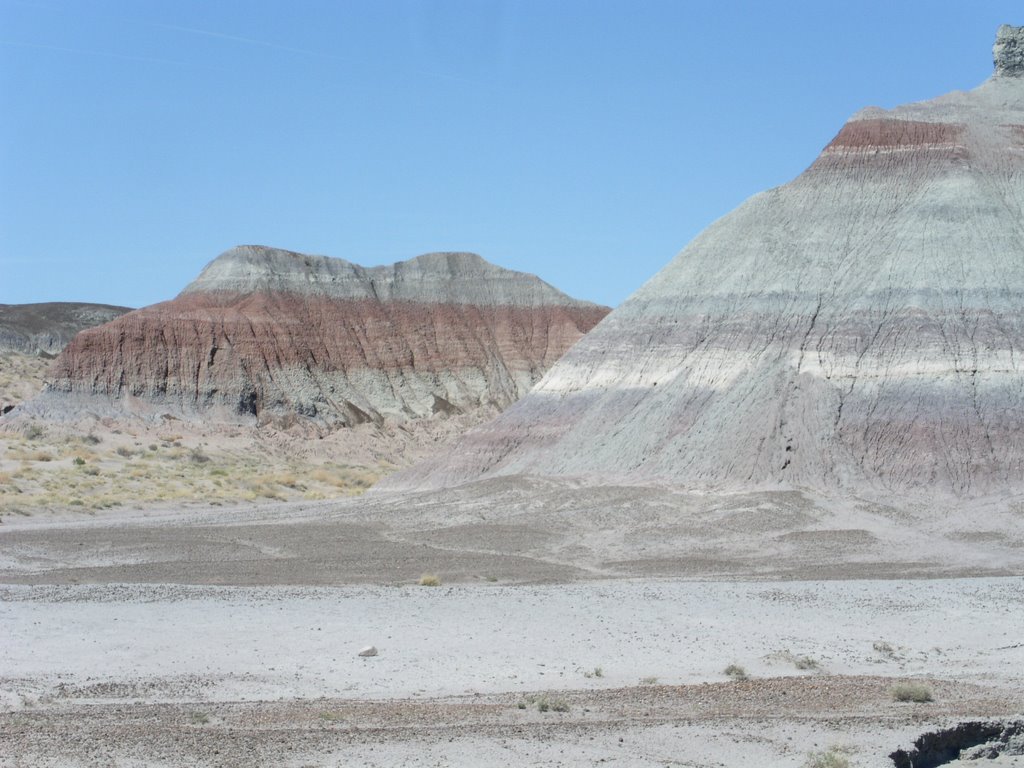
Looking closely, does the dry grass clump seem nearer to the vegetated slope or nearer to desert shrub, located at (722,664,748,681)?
the vegetated slope

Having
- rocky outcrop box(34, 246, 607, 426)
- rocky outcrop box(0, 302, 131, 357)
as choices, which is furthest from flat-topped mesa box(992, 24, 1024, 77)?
rocky outcrop box(0, 302, 131, 357)

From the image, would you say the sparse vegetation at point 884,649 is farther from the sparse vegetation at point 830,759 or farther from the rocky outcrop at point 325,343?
the rocky outcrop at point 325,343

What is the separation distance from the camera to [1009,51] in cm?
5809

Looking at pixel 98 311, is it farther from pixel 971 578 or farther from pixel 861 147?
pixel 971 578

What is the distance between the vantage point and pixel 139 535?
38875 millimetres

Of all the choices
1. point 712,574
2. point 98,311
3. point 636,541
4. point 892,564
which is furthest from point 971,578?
point 98,311

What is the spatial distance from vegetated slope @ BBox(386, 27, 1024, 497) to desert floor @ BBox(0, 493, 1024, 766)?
6.36 metres

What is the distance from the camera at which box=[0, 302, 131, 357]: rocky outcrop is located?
124062mm

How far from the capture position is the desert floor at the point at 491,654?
1430cm

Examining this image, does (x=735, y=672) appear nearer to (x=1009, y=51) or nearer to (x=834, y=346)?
(x=834, y=346)

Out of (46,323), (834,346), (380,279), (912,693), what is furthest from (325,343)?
(912,693)

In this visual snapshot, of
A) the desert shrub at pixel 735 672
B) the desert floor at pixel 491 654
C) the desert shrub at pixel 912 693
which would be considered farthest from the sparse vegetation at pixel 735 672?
the desert shrub at pixel 912 693

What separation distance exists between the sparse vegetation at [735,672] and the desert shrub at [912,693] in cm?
234

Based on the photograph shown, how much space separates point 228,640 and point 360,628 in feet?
7.46
